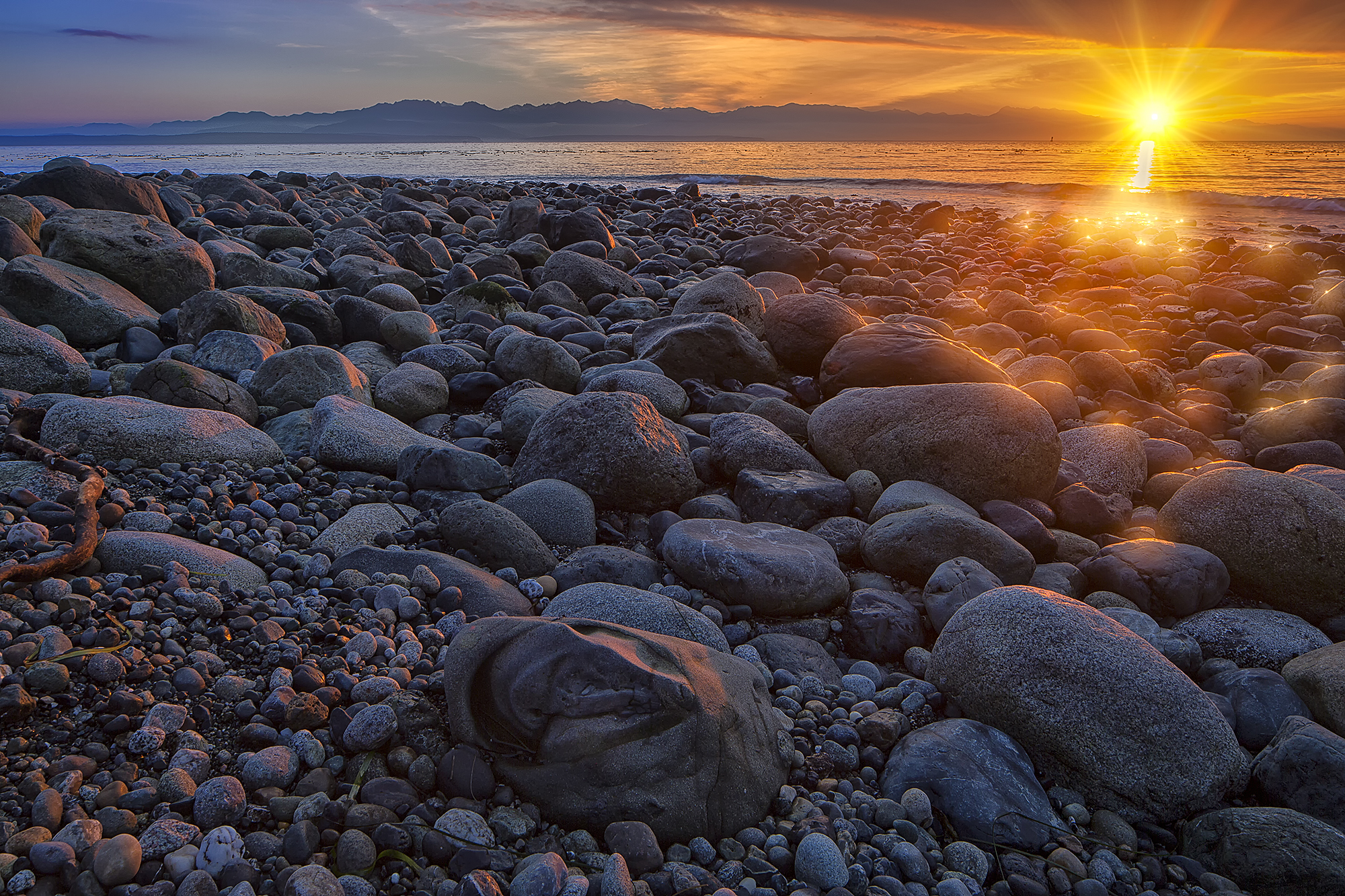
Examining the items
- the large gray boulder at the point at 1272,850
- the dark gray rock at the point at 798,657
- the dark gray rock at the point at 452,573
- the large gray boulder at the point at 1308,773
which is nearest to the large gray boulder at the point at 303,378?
the dark gray rock at the point at 452,573

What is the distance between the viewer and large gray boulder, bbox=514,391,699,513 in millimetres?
4410

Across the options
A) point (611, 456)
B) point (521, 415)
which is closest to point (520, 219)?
point (521, 415)

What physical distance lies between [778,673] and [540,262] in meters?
9.00

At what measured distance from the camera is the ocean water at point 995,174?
23.5 meters

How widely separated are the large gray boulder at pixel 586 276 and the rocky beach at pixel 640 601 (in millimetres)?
1718

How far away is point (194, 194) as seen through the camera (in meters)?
16.8

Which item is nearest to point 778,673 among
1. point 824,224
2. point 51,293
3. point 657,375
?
point 657,375

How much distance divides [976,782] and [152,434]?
166 inches

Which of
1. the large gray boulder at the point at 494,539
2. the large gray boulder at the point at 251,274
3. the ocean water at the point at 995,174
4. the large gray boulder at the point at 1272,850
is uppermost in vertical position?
the ocean water at the point at 995,174

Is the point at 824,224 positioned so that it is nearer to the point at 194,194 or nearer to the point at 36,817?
the point at 194,194

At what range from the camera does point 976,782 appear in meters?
2.53

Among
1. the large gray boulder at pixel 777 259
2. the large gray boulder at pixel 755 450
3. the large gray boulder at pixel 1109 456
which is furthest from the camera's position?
the large gray boulder at pixel 777 259

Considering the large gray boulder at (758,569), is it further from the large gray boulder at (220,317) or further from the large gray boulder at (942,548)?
the large gray boulder at (220,317)

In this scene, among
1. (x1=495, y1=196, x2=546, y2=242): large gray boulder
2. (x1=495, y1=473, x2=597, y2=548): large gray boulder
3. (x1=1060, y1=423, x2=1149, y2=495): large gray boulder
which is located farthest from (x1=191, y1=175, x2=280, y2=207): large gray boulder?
(x1=1060, y1=423, x2=1149, y2=495): large gray boulder
